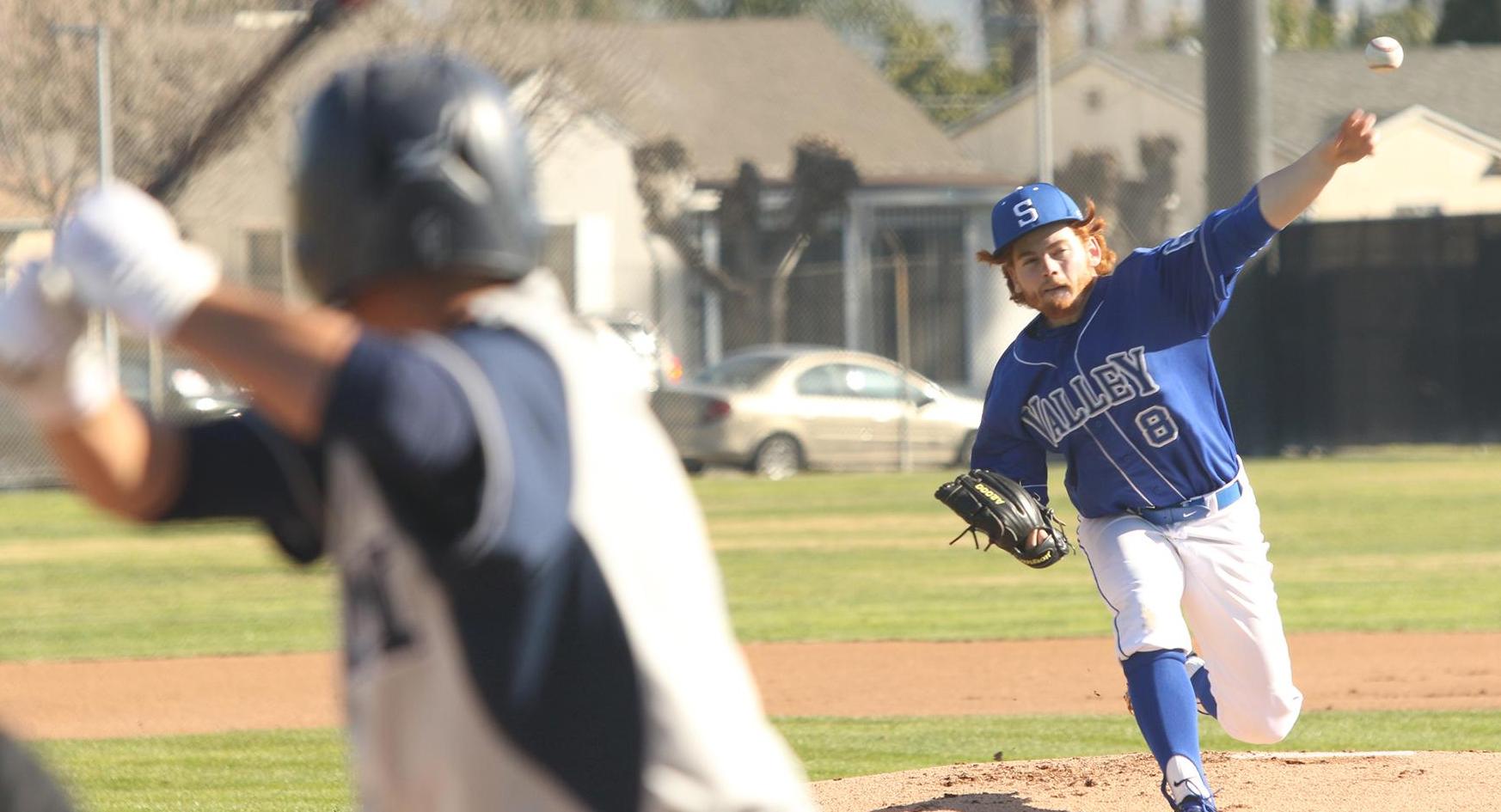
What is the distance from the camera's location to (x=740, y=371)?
2145 centimetres

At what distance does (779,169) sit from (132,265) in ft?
110

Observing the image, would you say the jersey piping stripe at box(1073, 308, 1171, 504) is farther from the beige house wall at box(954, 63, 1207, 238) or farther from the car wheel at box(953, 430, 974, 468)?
the beige house wall at box(954, 63, 1207, 238)

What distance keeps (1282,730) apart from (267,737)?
13.8 feet

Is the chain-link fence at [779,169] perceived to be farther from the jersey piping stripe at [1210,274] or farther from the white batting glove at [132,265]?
the white batting glove at [132,265]

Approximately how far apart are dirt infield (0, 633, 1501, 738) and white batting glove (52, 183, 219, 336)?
22.5 feet

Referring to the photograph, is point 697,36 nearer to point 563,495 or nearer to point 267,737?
point 267,737

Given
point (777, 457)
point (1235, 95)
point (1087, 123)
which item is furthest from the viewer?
point (1087, 123)

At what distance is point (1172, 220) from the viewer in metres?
31.9

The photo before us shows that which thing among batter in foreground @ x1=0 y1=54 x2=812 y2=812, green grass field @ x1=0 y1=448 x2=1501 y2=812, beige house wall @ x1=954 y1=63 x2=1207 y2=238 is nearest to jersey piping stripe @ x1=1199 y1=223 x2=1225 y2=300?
green grass field @ x1=0 y1=448 x2=1501 y2=812

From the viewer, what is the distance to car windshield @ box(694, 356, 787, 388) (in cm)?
2116

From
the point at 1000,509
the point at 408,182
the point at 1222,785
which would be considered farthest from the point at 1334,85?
the point at 408,182

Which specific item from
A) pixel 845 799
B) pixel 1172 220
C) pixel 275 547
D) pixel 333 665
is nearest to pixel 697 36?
pixel 1172 220

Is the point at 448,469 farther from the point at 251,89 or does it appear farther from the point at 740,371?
the point at 740,371

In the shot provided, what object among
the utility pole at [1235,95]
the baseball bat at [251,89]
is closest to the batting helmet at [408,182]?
the baseball bat at [251,89]
